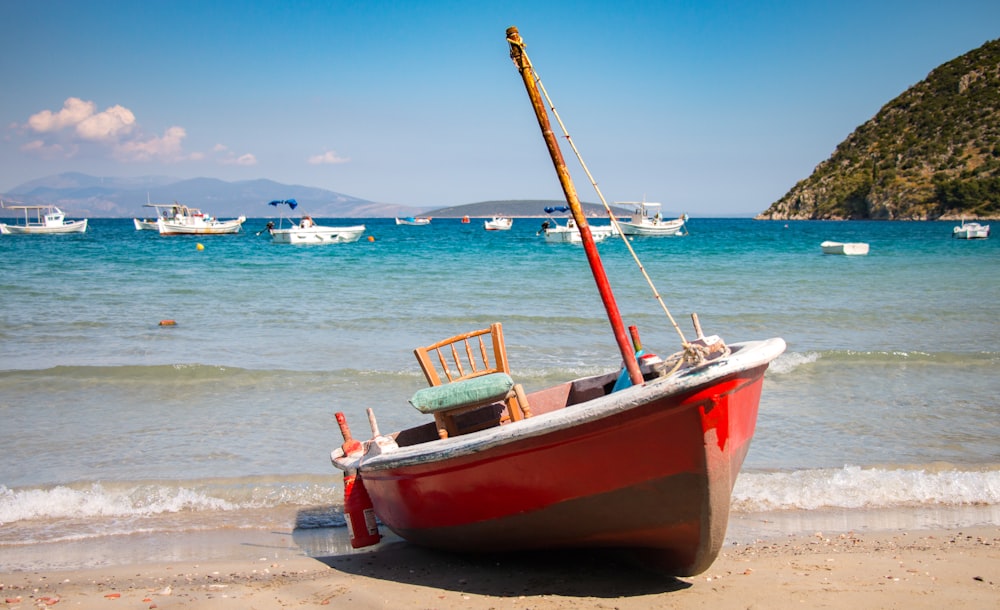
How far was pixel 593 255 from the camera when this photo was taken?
4809 millimetres

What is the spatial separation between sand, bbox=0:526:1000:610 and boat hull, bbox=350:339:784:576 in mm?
261

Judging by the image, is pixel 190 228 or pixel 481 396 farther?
pixel 190 228

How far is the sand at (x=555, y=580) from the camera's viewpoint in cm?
467

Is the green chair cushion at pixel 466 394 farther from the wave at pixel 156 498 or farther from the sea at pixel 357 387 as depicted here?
the wave at pixel 156 498

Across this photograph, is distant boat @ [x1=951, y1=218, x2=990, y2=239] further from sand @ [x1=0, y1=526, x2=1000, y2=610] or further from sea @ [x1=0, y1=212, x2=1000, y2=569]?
sand @ [x1=0, y1=526, x2=1000, y2=610]

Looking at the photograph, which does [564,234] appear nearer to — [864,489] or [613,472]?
[864,489]

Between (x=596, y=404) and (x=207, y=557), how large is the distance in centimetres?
344

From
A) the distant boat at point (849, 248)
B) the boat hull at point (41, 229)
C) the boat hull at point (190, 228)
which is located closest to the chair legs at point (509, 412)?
the distant boat at point (849, 248)

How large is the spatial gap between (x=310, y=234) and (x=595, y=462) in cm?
5470

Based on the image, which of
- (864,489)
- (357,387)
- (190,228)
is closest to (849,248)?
(357,387)

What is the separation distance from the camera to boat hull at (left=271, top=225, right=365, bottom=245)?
184ft

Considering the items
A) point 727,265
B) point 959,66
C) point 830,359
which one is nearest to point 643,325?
point 830,359

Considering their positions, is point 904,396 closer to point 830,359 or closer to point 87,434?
point 830,359

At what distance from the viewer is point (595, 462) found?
14.3 feet
